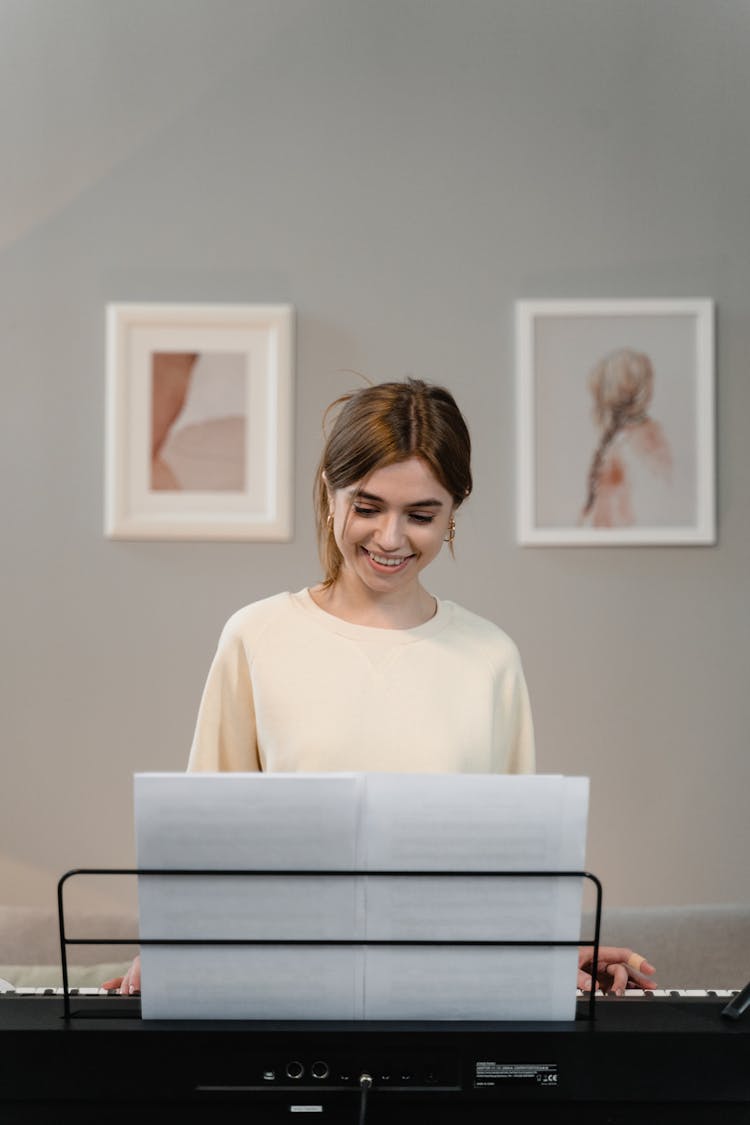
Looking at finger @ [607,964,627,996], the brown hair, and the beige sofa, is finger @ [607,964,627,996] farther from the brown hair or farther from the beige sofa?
the beige sofa

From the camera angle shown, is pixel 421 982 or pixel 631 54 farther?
pixel 631 54

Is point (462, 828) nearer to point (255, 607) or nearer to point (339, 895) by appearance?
point (339, 895)

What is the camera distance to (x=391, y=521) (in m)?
1.47

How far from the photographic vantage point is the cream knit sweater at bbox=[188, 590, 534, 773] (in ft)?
4.92

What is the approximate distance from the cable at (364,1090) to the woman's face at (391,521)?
0.73m

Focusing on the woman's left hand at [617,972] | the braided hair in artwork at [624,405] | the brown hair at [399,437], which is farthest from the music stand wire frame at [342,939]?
the braided hair in artwork at [624,405]

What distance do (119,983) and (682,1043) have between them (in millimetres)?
684

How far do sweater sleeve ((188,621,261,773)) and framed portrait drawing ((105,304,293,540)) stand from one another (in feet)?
3.88

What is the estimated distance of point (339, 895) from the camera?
0.88 meters

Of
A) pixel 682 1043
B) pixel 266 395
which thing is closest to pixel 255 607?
pixel 682 1043

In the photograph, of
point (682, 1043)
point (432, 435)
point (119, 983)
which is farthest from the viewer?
point (432, 435)

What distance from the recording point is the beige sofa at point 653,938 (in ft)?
7.29

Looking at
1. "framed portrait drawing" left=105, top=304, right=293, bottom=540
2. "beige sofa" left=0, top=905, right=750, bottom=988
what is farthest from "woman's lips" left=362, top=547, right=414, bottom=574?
"framed portrait drawing" left=105, top=304, right=293, bottom=540

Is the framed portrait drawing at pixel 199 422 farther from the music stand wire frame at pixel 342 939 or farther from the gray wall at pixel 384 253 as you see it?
the music stand wire frame at pixel 342 939
